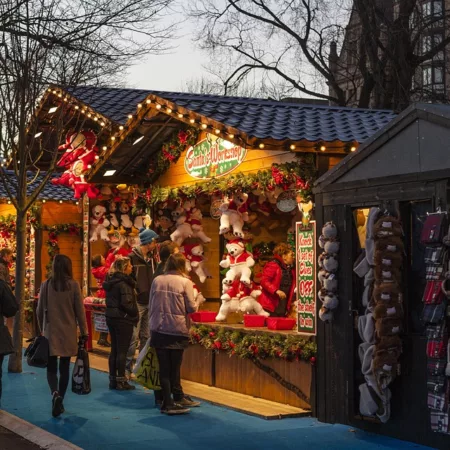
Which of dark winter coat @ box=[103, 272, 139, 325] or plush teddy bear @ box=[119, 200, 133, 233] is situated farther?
plush teddy bear @ box=[119, 200, 133, 233]

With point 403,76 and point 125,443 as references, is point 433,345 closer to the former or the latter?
point 125,443

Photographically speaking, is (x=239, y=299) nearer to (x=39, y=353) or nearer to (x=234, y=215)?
(x=234, y=215)

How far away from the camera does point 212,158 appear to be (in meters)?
13.9

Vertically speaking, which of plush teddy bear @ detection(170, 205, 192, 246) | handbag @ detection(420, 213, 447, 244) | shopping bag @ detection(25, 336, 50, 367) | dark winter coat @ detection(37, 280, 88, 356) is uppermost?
plush teddy bear @ detection(170, 205, 192, 246)

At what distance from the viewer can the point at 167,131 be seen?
50.2 feet

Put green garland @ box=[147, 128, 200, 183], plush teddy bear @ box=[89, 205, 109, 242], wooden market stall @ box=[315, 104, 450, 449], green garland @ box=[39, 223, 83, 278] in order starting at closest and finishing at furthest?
1. wooden market stall @ box=[315, 104, 450, 449]
2. green garland @ box=[147, 128, 200, 183]
3. plush teddy bear @ box=[89, 205, 109, 242]
4. green garland @ box=[39, 223, 83, 278]

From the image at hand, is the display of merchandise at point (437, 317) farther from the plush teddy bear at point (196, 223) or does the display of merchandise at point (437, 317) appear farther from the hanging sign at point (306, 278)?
the plush teddy bear at point (196, 223)

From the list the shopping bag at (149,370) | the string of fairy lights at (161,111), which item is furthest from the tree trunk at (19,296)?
the shopping bag at (149,370)

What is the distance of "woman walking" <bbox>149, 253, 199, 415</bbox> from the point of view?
1075 cm

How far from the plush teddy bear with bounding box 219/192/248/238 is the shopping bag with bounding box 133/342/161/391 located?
250cm

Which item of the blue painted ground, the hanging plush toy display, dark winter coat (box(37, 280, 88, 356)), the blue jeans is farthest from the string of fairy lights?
the blue painted ground

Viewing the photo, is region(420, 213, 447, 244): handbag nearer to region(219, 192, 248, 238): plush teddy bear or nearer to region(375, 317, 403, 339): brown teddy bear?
region(375, 317, 403, 339): brown teddy bear

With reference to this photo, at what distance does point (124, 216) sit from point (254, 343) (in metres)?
6.75

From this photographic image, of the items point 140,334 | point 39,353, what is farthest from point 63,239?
point 39,353
